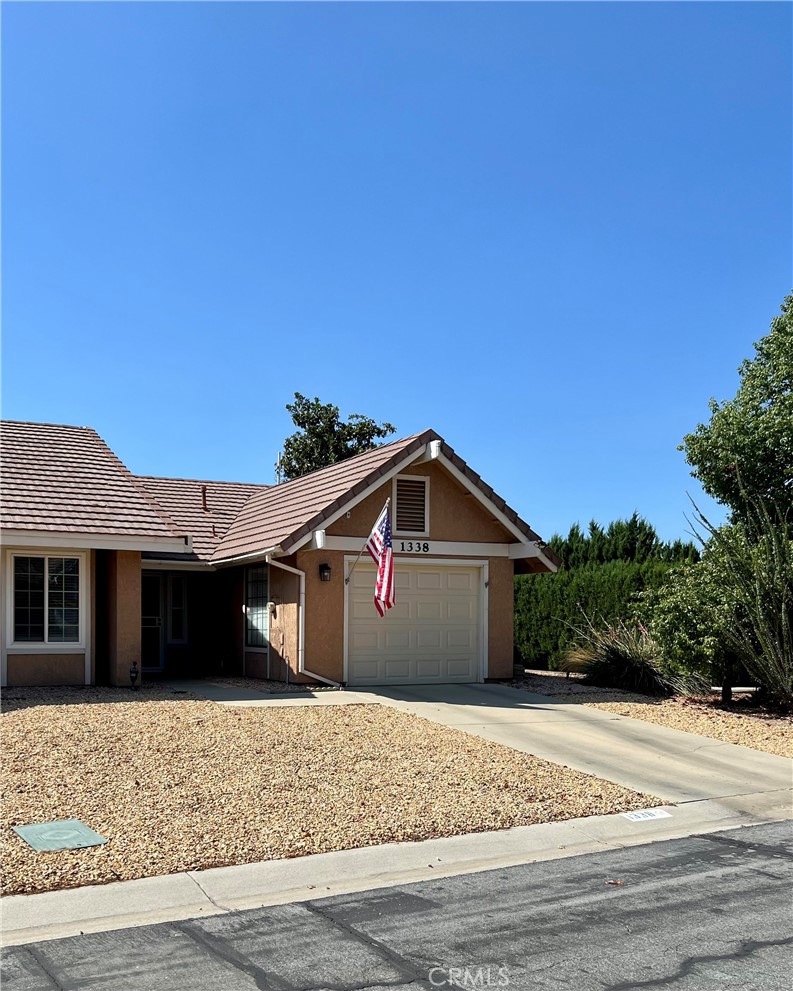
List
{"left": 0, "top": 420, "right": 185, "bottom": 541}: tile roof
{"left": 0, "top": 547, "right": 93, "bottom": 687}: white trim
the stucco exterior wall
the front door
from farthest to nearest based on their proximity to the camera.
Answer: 1. the front door
2. the stucco exterior wall
3. {"left": 0, "top": 420, "right": 185, "bottom": 541}: tile roof
4. {"left": 0, "top": 547, "right": 93, "bottom": 687}: white trim

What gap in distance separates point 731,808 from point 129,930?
20.9 ft

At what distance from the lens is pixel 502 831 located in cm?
877

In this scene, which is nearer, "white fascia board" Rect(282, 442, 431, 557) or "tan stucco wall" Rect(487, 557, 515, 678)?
"white fascia board" Rect(282, 442, 431, 557)

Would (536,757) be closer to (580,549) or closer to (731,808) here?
(731,808)

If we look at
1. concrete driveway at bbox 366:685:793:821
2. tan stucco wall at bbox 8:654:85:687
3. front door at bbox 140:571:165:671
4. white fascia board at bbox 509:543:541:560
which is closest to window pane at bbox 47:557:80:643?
tan stucco wall at bbox 8:654:85:687

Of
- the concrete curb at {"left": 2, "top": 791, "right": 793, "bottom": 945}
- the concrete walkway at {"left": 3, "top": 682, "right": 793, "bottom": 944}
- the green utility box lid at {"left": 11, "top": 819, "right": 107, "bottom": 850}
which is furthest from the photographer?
the green utility box lid at {"left": 11, "top": 819, "right": 107, "bottom": 850}

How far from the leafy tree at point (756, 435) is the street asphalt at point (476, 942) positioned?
1210 centimetres

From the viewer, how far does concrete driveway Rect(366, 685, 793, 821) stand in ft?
35.0

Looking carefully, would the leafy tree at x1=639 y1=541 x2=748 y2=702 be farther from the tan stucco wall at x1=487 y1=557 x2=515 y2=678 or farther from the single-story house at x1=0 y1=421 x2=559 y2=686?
the tan stucco wall at x1=487 y1=557 x2=515 y2=678

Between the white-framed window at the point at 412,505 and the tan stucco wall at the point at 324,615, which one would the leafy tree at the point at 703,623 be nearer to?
the white-framed window at the point at 412,505

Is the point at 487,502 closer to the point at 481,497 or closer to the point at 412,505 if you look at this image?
the point at 481,497

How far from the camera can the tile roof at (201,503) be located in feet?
70.0

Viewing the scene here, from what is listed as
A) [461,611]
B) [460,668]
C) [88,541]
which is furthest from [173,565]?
[460,668]

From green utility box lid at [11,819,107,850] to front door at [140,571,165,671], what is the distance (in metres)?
13.0
